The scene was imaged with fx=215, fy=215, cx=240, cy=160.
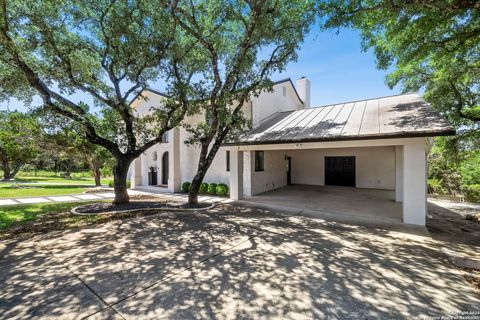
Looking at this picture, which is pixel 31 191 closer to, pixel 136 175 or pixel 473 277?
pixel 136 175

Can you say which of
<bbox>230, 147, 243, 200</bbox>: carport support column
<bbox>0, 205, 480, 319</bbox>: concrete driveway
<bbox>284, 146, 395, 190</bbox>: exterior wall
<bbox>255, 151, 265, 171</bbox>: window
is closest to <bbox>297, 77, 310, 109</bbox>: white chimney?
<bbox>284, 146, 395, 190</bbox>: exterior wall

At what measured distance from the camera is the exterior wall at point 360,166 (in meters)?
14.6

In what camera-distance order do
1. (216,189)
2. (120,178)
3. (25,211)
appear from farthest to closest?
(216,189), (120,178), (25,211)

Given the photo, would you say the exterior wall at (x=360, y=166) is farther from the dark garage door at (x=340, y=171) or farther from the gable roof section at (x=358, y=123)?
the gable roof section at (x=358, y=123)

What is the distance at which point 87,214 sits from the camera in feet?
26.3

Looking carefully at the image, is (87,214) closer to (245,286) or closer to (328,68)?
(245,286)

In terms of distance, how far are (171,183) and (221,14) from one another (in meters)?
10.3

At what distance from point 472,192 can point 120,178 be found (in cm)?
2060

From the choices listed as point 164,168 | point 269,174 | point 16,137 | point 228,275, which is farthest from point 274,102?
point 16,137

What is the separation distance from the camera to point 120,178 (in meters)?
9.16

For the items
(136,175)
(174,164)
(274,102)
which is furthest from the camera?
(136,175)

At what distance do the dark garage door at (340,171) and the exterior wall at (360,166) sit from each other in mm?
291

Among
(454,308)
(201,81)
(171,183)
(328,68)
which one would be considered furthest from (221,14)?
(171,183)

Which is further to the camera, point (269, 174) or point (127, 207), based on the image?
point (269, 174)
